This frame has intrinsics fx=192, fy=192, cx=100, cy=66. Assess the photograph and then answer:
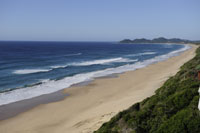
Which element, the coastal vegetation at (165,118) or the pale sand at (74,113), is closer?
the coastal vegetation at (165,118)

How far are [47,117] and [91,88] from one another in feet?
29.4

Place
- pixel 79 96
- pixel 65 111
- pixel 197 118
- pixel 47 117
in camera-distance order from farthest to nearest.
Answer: pixel 79 96 → pixel 65 111 → pixel 47 117 → pixel 197 118

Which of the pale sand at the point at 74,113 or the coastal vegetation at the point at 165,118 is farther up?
the coastal vegetation at the point at 165,118

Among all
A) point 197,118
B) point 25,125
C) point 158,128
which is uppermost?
point 197,118

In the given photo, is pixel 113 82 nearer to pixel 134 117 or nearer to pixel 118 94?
pixel 118 94

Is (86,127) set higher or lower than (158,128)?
lower

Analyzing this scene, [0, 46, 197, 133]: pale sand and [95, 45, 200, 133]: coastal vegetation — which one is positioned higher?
[95, 45, 200, 133]: coastal vegetation

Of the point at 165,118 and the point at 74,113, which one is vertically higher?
the point at 165,118

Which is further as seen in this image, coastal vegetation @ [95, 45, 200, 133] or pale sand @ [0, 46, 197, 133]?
pale sand @ [0, 46, 197, 133]

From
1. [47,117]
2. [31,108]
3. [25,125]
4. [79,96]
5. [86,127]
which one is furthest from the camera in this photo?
[79,96]

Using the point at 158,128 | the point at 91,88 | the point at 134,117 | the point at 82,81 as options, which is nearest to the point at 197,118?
the point at 158,128

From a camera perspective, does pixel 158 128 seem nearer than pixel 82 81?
Yes

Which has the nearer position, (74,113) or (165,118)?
(165,118)

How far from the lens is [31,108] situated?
55.1ft
